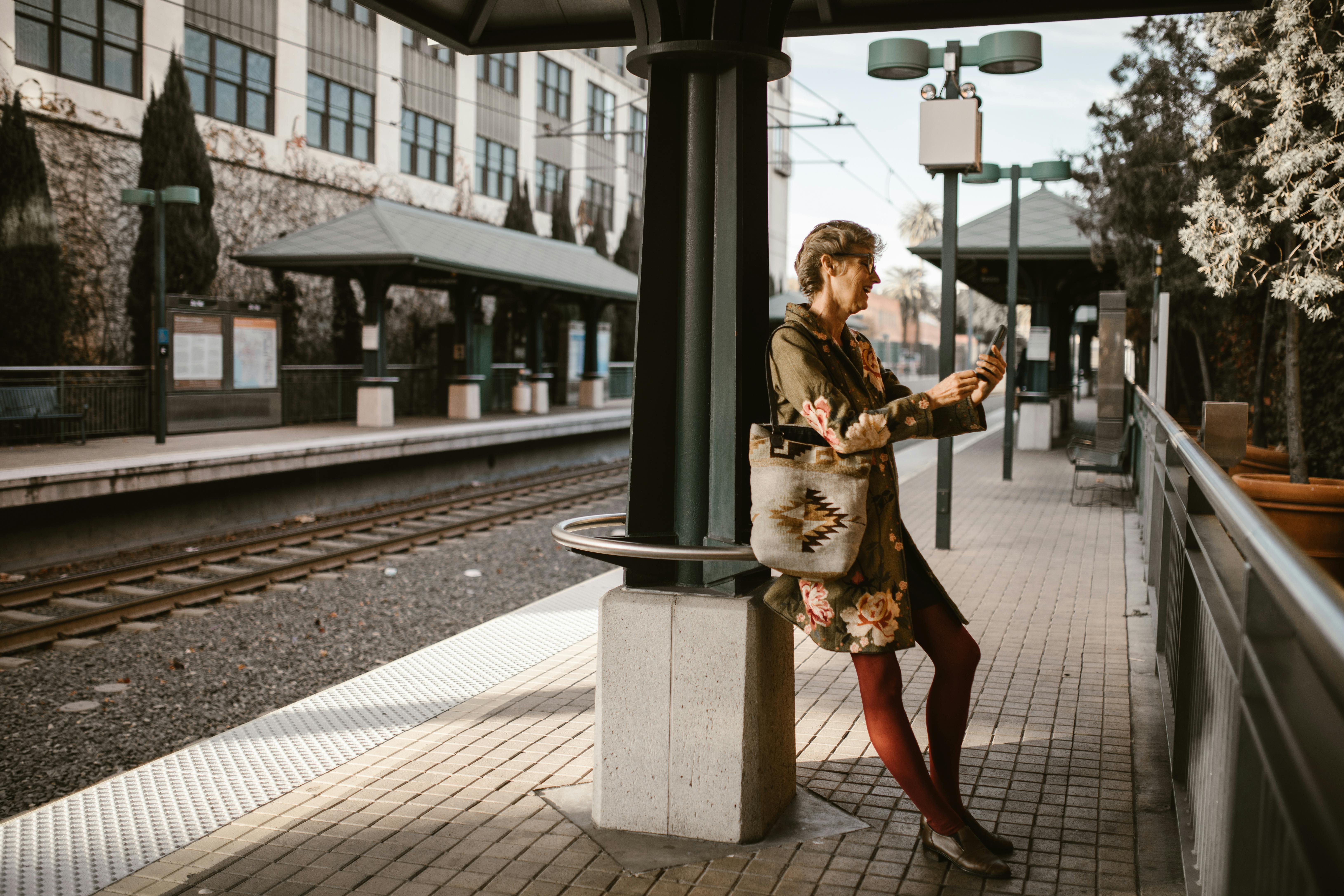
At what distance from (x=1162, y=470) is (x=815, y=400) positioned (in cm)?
346

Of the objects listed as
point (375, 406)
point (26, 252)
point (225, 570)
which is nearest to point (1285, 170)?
point (225, 570)

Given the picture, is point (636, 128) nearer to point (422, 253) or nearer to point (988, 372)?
point (422, 253)

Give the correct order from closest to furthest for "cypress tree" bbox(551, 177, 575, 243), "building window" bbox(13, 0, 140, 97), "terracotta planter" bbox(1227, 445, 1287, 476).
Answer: "terracotta planter" bbox(1227, 445, 1287, 476) → "building window" bbox(13, 0, 140, 97) → "cypress tree" bbox(551, 177, 575, 243)

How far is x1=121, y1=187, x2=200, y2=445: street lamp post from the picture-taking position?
54.5 ft

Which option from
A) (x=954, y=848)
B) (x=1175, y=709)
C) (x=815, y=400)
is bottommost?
(x=954, y=848)

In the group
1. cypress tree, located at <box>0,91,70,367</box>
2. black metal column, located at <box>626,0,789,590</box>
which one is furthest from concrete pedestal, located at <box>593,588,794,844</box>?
cypress tree, located at <box>0,91,70,367</box>

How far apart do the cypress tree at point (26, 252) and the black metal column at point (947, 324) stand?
15459 mm

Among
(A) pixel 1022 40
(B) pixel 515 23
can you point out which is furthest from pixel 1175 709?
(A) pixel 1022 40

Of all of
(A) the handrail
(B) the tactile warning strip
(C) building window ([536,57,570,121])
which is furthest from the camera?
(C) building window ([536,57,570,121])

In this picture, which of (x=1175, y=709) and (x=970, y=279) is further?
(x=970, y=279)

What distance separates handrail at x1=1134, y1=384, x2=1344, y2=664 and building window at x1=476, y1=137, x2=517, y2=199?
34.9 meters

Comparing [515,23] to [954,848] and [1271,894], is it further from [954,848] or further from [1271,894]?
[1271,894]

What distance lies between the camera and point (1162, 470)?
5949mm

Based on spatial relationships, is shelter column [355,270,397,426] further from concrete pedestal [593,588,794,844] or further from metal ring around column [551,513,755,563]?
concrete pedestal [593,588,794,844]
